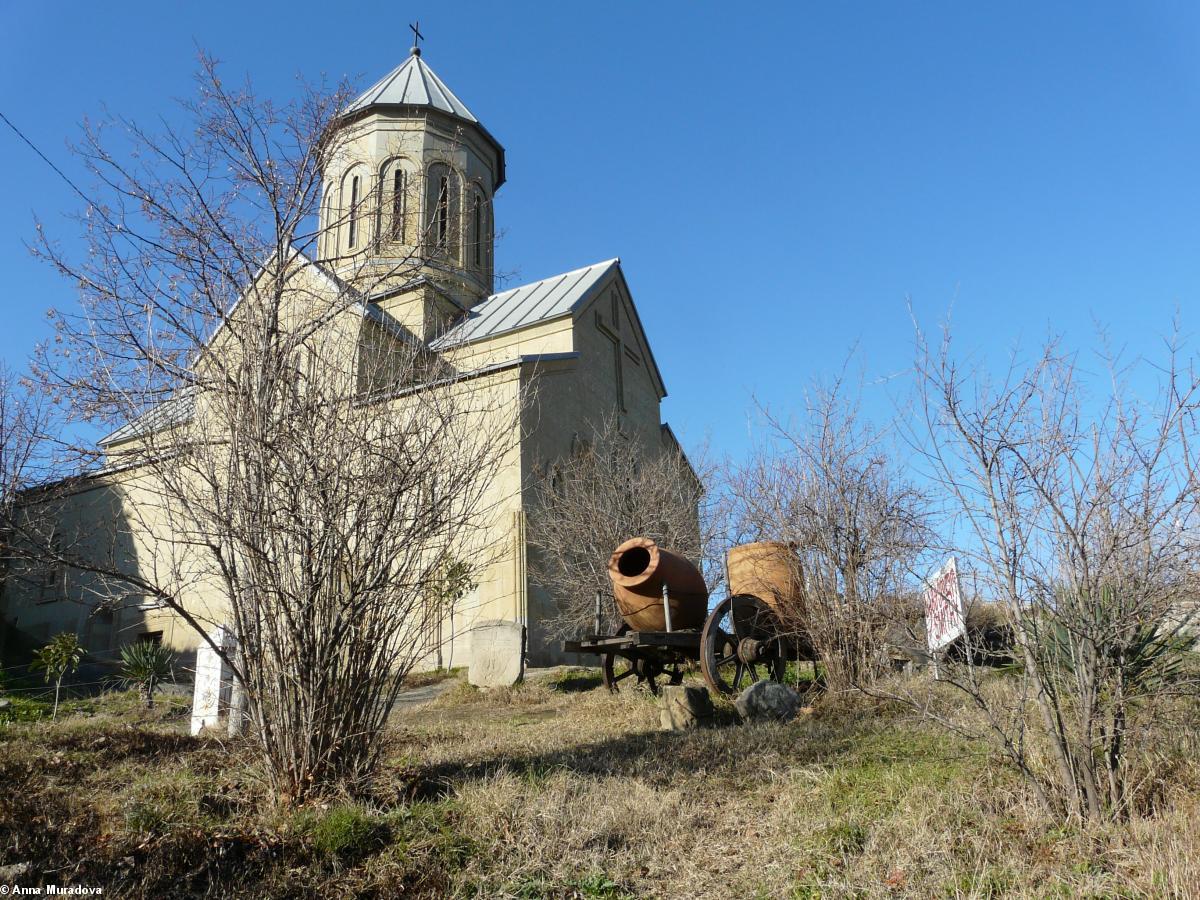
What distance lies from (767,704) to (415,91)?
21.4 meters

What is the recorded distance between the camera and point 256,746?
5.14 metres

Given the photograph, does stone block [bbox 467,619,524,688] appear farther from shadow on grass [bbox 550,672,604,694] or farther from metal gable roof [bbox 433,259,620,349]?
metal gable roof [bbox 433,259,620,349]

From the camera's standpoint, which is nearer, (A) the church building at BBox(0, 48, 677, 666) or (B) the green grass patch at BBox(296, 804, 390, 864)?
(B) the green grass patch at BBox(296, 804, 390, 864)

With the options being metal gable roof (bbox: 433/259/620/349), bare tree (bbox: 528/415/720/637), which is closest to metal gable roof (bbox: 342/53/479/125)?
metal gable roof (bbox: 433/259/620/349)

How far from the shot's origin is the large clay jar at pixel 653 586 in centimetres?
984

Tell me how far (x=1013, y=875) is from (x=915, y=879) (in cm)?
42

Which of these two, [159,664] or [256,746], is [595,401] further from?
[256,746]

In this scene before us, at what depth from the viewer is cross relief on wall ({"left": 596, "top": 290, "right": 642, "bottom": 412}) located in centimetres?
2103

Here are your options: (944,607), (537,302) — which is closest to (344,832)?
(944,607)

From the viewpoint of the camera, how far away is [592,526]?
15109 millimetres

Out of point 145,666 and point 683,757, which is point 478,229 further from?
point 683,757

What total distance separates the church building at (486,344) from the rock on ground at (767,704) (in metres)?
7.40

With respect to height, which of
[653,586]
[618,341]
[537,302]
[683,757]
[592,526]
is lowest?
[683,757]

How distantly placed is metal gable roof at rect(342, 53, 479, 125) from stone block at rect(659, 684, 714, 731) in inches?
707
